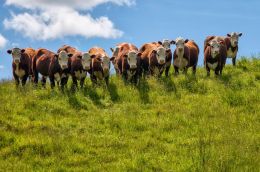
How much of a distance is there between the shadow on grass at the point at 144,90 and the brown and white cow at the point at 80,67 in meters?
2.35

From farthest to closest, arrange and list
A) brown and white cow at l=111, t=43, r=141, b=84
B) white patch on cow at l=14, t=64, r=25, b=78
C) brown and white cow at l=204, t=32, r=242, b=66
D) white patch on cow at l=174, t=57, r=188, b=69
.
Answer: brown and white cow at l=204, t=32, r=242, b=66 → white patch on cow at l=174, t=57, r=188, b=69 → white patch on cow at l=14, t=64, r=25, b=78 → brown and white cow at l=111, t=43, r=141, b=84

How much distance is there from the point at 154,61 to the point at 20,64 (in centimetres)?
588

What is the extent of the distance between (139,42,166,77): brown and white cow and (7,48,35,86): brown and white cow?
5.15 metres

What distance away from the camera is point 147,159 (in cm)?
1131

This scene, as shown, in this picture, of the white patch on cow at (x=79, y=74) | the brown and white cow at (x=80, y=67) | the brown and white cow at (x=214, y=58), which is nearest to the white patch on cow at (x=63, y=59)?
the brown and white cow at (x=80, y=67)

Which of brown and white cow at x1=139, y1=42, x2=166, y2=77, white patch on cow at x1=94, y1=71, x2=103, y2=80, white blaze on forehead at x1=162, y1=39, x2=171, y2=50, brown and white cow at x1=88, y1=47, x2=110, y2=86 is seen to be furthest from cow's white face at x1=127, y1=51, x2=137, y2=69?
white blaze on forehead at x1=162, y1=39, x2=171, y2=50

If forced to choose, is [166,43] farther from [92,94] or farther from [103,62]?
[92,94]

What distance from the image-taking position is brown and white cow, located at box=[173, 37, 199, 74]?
2131 centimetres

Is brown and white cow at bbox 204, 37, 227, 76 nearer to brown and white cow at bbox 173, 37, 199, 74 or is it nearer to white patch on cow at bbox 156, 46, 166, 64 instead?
brown and white cow at bbox 173, 37, 199, 74

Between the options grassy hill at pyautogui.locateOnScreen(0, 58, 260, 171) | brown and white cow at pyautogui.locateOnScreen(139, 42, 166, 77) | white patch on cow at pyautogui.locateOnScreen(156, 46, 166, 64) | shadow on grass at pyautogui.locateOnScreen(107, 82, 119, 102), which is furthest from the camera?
brown and white cow at pyautogui.locateOnScreen(139, 42, 166, 77)

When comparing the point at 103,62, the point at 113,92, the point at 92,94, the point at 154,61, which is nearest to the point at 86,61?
the point at 103,62

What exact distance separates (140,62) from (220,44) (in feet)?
12.5

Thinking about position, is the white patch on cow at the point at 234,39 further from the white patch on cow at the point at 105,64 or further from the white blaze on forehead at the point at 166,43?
the white patch on cow at the point at 105,64

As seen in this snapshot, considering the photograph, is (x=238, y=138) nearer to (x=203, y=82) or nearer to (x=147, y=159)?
(x=147, y=159)
